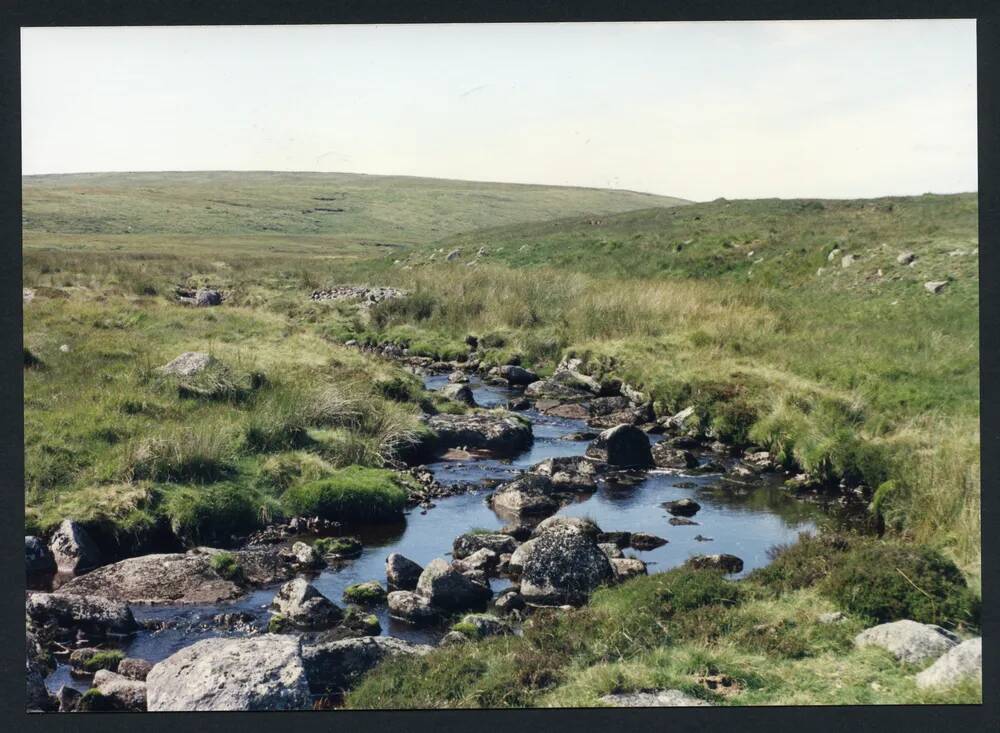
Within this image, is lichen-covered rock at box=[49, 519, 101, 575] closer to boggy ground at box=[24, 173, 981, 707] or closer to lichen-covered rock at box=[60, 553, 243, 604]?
boggy ground at box=[24, 173, 981, 707]

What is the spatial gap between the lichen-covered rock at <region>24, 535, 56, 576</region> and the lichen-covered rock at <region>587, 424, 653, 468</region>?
34.2 ft

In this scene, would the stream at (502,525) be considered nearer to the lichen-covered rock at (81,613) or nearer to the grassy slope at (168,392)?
the lichen-covered rock at (81,613)

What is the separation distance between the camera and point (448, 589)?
44.4 ft

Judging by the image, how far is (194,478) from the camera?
17016 millimetres

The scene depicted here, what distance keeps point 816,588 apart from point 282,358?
633 inches

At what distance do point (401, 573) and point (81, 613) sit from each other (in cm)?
421

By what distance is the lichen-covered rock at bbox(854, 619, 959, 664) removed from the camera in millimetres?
10938

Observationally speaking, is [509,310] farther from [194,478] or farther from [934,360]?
[194,478]

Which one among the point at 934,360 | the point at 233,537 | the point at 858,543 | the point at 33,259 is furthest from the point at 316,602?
the point at 33,259

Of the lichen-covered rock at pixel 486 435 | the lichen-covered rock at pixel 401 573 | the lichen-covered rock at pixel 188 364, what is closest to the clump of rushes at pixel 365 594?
the lichen-covered rock at pixel 401 573

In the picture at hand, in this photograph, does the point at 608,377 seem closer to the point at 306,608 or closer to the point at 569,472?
the point at 569,472

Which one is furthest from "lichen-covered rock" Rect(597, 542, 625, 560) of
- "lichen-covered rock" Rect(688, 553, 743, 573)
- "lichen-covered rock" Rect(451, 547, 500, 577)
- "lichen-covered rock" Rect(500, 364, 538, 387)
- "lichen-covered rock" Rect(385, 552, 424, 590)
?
"lichen-covered rock" Rect(500, 364, 538, 387)

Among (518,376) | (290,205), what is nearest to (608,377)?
(518,376)

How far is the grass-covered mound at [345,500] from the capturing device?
1727cm
